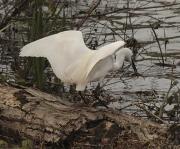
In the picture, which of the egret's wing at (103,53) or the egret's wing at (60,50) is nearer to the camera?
the egret's wing at (103,53)

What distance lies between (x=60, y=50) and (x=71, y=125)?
54 cm

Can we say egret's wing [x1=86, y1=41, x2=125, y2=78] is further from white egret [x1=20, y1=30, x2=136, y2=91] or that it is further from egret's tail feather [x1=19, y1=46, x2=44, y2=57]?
egret's tail feather [x1=19, y1=46, x2=44, y2=57]

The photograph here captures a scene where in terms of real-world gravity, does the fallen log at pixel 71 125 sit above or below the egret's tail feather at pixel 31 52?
below

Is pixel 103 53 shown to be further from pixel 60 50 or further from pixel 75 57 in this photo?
pixel 60 50

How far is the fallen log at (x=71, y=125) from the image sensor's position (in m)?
3.72

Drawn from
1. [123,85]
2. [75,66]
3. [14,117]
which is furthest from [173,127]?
[123,85]

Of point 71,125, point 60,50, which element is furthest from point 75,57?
point 71,125

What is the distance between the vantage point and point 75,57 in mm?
3943

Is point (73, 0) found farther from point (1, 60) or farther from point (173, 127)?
point (173, 127)

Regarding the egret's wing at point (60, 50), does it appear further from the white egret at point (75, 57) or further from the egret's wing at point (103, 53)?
the egret's wing at point (103, 53)

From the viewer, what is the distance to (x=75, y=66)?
12.7 feet

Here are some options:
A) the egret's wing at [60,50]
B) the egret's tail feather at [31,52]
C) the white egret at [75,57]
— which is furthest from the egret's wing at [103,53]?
the egret's tail feather at [31,52]

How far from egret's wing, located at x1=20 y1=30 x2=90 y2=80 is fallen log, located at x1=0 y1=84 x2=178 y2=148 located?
9.7 inches

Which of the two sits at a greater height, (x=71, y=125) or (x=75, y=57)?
(x=75, y=57)
